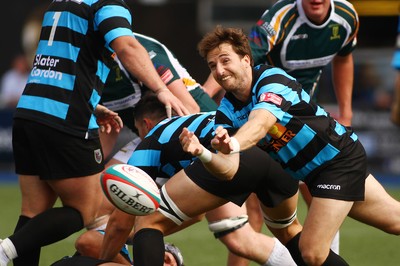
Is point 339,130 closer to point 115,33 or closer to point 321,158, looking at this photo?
point 321,158

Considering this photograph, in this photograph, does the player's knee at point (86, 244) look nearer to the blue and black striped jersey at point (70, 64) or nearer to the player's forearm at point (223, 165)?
the blue and black striped jersey at point (70, 64)

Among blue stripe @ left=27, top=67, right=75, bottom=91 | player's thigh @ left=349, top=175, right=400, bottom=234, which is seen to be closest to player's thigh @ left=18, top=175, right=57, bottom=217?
blue stripe @ left=27, top=67, right=75, bottom=91

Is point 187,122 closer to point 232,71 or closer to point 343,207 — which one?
point 232,71

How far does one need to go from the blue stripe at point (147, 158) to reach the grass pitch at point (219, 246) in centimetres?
173

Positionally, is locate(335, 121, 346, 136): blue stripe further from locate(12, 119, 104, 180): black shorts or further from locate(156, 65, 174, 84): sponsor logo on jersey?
locate(12, 119, 104, 180): black shorts

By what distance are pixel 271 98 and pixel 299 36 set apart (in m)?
2.19

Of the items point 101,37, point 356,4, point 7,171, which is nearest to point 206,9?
point 356,4

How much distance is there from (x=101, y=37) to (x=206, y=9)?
9.19 m

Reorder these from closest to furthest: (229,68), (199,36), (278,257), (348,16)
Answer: (229,68), (278,257), (348,16), (199,36)

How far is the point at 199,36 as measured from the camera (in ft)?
47.4

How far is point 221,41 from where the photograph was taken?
16.3ft

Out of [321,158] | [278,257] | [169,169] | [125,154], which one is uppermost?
[321,158]

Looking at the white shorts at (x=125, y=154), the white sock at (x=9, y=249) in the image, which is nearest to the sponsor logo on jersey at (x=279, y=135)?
the white sock at (x=9, y=249)

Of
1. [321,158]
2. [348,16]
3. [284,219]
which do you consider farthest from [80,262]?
[348,16]
